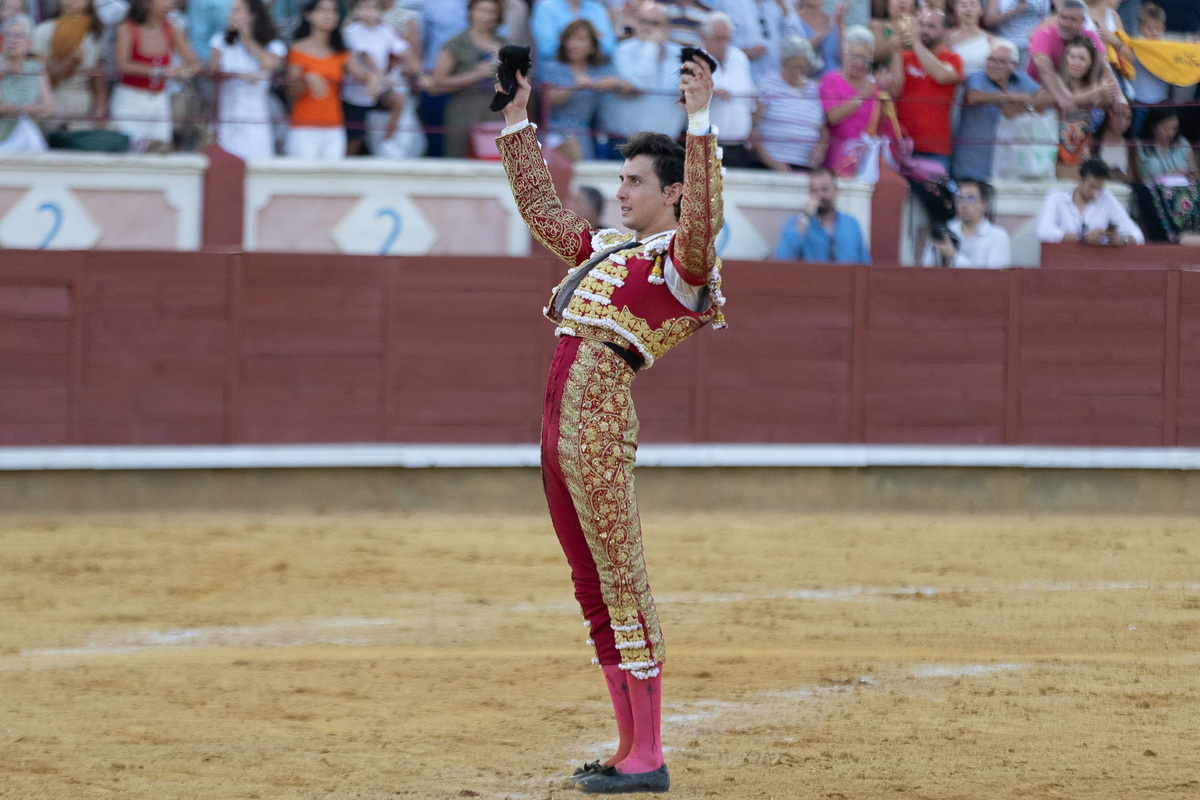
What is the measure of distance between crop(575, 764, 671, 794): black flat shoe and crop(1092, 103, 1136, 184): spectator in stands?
6000mm

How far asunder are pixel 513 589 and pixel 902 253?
135 inches

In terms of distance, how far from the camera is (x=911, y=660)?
4578mm

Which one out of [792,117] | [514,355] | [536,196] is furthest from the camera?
→ [792,117]

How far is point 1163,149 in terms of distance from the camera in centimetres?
820

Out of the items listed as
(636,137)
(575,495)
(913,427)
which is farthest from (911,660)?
(913,427)

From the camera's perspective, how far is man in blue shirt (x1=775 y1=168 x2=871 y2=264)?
8016 mm

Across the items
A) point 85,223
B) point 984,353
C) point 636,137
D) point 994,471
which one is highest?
point 636,137

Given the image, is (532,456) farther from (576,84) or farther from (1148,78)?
(1148,78)

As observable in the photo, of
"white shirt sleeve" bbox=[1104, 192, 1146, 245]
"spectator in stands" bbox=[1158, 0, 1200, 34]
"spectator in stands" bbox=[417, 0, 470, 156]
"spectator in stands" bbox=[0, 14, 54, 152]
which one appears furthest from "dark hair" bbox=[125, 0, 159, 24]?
"spectator in stands" bbox=[1158, 0, 1200, 34]

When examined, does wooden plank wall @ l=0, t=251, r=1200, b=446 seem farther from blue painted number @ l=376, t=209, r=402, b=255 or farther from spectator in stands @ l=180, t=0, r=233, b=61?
spectator in stands @ l=180, t=0, r=233, b=61

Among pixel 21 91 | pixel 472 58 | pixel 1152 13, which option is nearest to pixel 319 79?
pixel 472 58

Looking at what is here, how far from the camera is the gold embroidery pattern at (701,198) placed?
9.18 feet

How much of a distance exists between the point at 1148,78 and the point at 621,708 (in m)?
6.44

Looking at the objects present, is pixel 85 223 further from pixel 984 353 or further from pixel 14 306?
pixel 984 353
